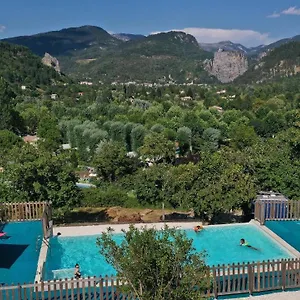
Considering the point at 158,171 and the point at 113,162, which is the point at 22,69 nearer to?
the point at 113,162

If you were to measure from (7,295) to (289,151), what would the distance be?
13624 mm

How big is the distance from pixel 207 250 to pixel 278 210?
3.45 meters

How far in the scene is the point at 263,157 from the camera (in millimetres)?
18109

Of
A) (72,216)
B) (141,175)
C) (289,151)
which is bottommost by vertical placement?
(72,216)

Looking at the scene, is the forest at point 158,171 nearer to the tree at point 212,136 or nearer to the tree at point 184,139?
the tree at point 184,139

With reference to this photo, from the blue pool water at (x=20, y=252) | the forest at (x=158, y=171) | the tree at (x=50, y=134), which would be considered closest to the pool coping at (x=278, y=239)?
the forest at (x=158, y=171)

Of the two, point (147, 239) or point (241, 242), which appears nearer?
point (147, 239)

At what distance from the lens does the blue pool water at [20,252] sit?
442 inches

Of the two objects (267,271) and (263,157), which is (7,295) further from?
(263,157)

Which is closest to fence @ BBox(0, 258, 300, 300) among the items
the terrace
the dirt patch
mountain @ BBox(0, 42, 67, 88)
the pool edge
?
the terrace

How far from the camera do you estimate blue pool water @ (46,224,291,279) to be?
12586 millimetres

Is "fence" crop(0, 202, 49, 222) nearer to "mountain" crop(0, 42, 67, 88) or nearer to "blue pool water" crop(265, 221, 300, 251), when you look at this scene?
"blue pool water" crop(265, 221, 300, 251)

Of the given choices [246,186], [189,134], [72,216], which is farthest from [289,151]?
[189,134]

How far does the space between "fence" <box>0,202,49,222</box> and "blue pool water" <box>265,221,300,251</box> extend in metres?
8.04
